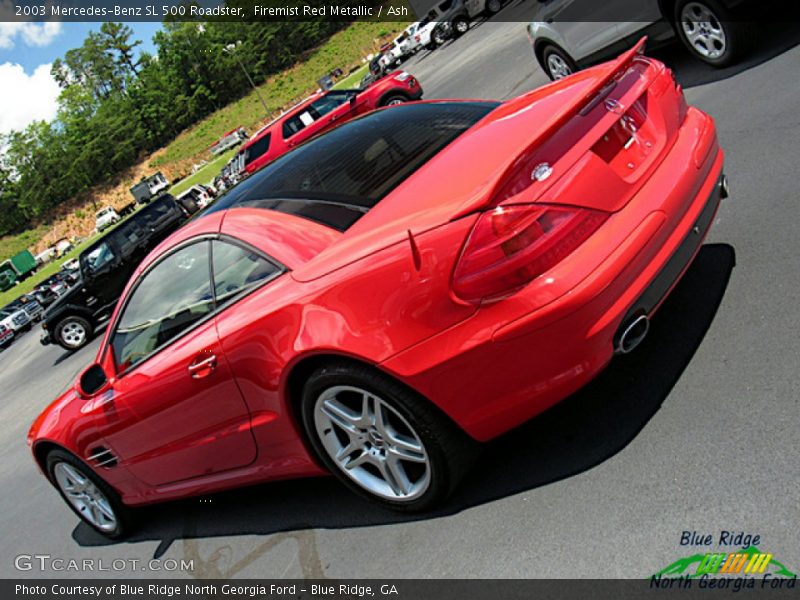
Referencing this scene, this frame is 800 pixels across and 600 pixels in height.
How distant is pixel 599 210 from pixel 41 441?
12.4ft

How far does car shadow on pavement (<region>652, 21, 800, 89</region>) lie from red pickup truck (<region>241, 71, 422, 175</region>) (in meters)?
11.4

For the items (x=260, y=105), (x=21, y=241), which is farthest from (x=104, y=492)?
(x=21, y=241)

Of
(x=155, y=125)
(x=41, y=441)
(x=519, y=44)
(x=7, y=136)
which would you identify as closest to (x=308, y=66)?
(x=155, y=125)

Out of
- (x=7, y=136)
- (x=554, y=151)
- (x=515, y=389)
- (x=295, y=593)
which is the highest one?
(x=7, y=136)

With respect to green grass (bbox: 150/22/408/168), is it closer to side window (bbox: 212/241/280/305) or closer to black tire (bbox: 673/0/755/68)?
black tire (bbox: 673/0/755/68)

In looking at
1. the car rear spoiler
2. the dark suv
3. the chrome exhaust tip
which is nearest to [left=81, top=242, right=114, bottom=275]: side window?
the dark suv

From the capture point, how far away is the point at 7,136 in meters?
107

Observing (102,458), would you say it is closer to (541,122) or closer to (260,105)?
(541,122)

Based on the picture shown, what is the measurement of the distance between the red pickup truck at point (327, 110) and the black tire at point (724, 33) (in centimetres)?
1175

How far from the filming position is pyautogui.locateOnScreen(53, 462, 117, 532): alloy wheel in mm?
4586

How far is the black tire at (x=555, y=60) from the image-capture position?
9.02 metres

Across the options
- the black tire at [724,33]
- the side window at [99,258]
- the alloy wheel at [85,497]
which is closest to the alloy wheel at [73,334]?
the side window at [99,258]

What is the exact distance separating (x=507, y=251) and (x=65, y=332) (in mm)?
13859

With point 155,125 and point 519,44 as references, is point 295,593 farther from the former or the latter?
point 155,125
